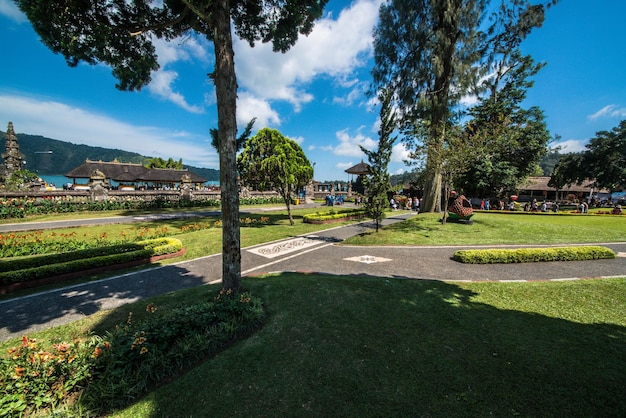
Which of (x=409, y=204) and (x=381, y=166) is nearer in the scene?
(x=381, y=166)

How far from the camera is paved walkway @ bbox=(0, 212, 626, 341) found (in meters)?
5.84

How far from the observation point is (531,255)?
366 inches

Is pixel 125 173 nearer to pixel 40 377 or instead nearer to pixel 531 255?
pixel 40 377

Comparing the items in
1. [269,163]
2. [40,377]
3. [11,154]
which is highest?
[11,154]

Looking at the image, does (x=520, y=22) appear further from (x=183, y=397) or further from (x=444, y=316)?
(x=183, y=397)

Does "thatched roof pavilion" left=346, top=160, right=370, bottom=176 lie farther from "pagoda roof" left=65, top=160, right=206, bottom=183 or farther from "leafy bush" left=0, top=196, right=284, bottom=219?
"pagoda roof" left=65, top=160, right=206, bottom=183

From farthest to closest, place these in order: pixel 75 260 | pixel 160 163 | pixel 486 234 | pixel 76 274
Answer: pixel 160 163
pixel 486 234
pixel 75 260
pixel 76 274

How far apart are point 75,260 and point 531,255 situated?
16.8m

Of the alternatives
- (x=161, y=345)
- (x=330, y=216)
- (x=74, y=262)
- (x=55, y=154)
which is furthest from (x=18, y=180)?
(x=55, y=154)

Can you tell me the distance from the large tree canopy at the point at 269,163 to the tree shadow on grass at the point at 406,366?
11.7 meters

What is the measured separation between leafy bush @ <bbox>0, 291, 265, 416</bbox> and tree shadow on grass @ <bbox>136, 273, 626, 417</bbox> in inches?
14.6

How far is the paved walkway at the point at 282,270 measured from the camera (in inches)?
230

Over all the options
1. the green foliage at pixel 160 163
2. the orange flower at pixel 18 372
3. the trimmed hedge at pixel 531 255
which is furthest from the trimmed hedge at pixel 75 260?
the green foliage at pixel 160 163

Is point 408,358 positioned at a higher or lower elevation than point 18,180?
lower
